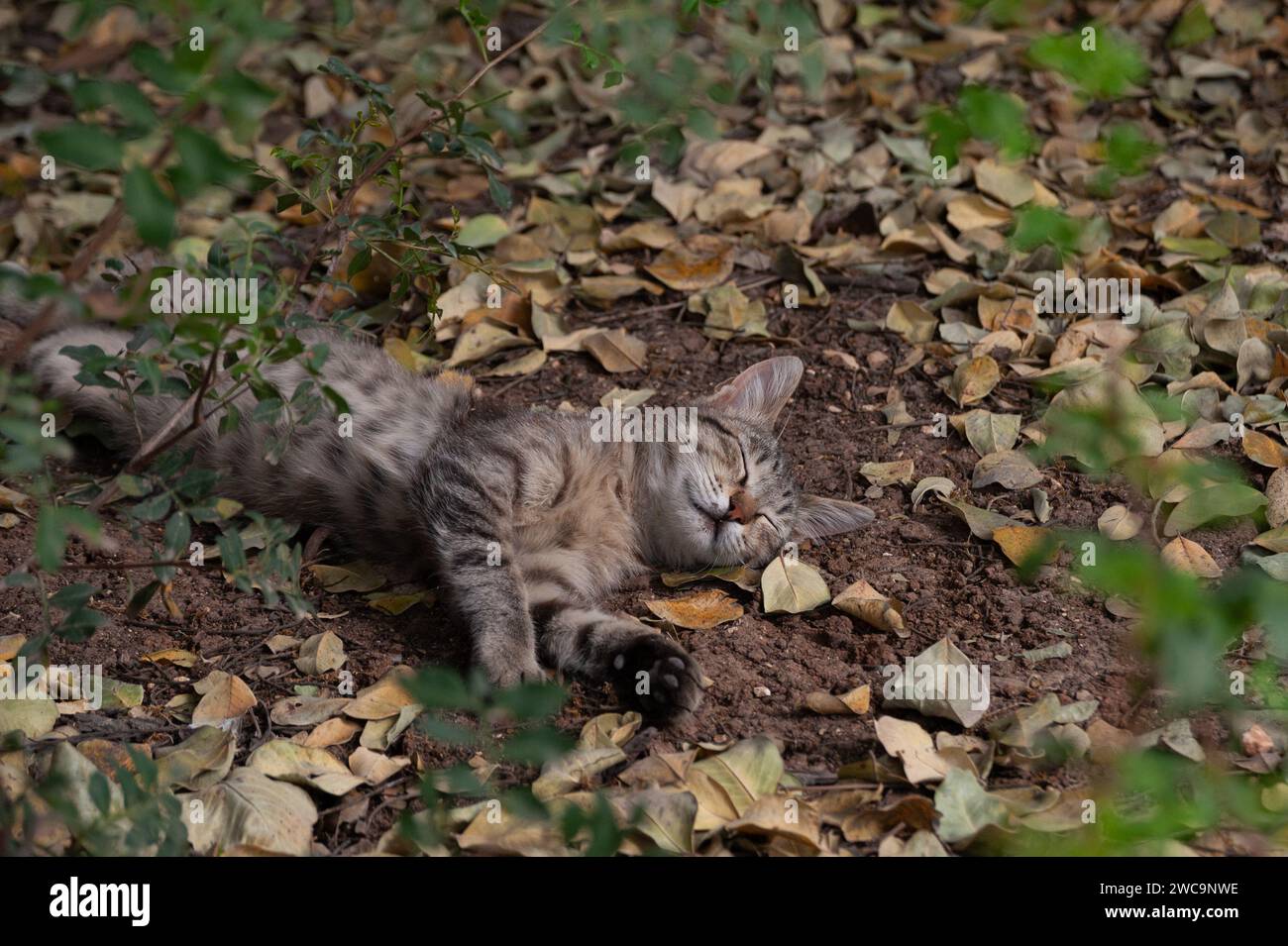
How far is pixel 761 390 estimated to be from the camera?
13.2ft

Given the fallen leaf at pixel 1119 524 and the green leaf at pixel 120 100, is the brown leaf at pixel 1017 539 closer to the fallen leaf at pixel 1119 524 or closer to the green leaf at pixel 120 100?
the fallen leaf at pixel 1119 524

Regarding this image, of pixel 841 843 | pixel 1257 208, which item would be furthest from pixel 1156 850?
pixel 1257 208

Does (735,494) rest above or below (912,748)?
above

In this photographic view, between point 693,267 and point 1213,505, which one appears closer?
point 1213,505

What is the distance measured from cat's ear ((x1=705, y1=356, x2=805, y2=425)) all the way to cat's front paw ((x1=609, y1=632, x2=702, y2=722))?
1164 mm

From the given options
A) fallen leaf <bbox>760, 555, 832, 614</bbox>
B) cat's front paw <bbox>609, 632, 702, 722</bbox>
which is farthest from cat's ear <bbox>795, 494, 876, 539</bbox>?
cat's front paw <bbox>609, 632, 702, 722</bbox>

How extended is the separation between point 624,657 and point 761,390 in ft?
4.31

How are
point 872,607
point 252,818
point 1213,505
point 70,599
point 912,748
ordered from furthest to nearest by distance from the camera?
A: point 1213,505 < point 872,607 < point 912,748 < point 252,818 < point 70,599

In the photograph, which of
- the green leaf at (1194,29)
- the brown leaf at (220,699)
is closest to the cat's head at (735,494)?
the brown leaf at (220,699)

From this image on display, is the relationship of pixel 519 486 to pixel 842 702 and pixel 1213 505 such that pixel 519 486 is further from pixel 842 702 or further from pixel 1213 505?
pixel 1213 505

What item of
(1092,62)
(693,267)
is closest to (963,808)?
(1092,62)

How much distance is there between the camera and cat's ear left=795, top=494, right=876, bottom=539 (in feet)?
11.7

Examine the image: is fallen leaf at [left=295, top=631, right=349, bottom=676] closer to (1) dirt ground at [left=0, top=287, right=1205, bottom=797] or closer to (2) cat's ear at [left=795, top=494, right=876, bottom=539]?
(1) dirt ground at [left=0, top=287, right=1205, bottom=797]

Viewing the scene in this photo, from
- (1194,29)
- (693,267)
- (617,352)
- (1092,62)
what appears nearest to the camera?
(1092,62)
